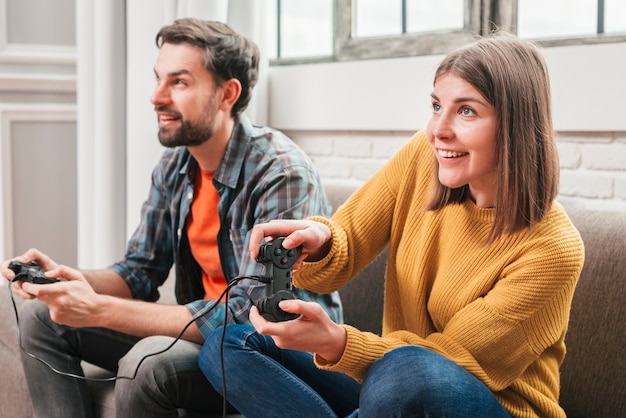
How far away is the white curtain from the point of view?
2.64m

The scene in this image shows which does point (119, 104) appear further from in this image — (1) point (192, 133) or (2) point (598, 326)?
(2) point (598, 326)

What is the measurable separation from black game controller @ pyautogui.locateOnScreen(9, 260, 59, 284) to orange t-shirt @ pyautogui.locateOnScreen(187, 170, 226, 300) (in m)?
0.35

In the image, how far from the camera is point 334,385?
59.9 inches

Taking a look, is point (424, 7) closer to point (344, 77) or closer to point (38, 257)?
point (344, 77)

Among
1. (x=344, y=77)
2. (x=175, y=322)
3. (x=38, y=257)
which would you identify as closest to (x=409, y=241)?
(x=175, y=322)

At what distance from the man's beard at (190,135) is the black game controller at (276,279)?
2.03ft

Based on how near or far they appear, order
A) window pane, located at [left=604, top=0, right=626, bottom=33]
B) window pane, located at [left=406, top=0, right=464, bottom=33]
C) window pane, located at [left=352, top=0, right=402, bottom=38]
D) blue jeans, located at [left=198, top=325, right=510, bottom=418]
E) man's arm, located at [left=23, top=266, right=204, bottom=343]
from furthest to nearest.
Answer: window pane, located at [left=352, top=0, right=402, bottom=38] → window pane, located at [left=406, top=0, right=464, bottom=33] → window pane, located at [left=604, top=0, right=626, bottom=33] → man's arm, located at [left=23, top=266, right=204, bottom=343] → blue jeans, located at [left=198, top=325, right=510, bottom=418]

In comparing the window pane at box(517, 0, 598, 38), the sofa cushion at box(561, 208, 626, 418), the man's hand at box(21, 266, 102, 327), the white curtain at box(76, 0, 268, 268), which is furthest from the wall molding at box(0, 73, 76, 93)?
the sofa cushion at box(561, 208, 626, 418)

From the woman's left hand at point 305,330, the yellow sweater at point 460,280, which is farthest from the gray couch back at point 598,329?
the woman's left hand at point 305,330

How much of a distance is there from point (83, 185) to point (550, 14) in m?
1.59

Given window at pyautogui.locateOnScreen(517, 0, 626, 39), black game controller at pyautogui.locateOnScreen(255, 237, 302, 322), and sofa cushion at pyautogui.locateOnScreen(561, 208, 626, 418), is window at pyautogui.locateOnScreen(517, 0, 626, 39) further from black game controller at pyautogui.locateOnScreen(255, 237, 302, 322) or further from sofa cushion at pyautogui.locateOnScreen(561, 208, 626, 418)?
black game controller at pyautogui.locateOnScreen(255, 237, 302, 322)

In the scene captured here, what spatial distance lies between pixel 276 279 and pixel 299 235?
14 centimetres

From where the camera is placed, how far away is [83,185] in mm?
2855

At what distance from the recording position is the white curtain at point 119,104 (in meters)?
Result: 2.64
